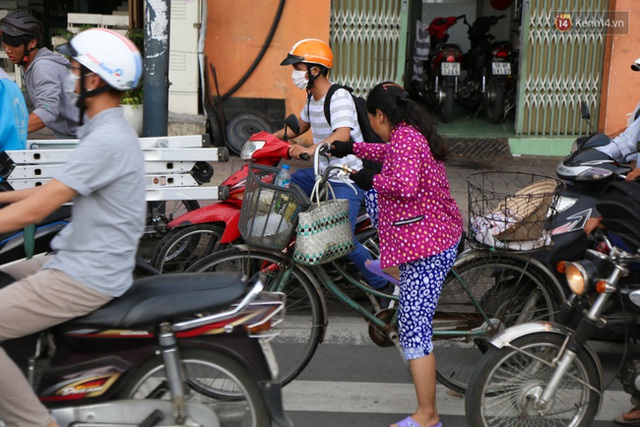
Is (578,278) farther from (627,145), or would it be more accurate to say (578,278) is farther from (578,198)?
(627,145)

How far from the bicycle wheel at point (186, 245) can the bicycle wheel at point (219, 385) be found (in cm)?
251

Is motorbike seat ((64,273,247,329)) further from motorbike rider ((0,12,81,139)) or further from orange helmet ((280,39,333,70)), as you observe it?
motorbike rider ((0,12,81,139))

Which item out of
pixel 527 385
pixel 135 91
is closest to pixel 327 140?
pixel 527 385

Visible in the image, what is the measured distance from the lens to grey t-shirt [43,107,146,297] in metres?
3.20

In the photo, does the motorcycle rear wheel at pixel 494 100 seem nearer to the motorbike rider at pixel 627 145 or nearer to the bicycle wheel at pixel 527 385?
the motorbike rider at pixel 627 145

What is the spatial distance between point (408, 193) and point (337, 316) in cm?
230

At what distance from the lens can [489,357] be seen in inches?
156

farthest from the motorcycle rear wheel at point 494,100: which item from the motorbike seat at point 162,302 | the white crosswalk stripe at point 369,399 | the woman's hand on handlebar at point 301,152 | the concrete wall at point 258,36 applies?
the motorbike seat at point 162,302

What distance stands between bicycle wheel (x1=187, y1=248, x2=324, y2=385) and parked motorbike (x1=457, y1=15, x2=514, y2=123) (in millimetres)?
7290

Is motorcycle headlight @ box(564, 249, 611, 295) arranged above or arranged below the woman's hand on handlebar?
below

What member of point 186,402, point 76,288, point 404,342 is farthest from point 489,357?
point 76,288

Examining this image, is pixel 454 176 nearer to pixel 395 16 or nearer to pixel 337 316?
pixel 395 16

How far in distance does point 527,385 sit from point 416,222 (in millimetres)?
856

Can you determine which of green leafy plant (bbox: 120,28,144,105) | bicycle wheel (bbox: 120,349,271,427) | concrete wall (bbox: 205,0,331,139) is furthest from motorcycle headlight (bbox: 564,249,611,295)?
concrete wall (bbox: 205,0,331,139)
